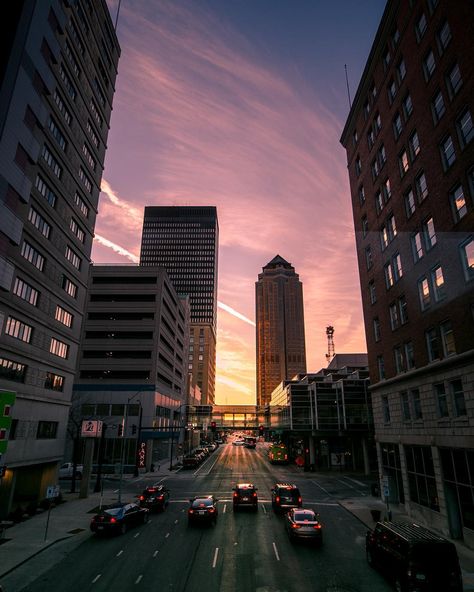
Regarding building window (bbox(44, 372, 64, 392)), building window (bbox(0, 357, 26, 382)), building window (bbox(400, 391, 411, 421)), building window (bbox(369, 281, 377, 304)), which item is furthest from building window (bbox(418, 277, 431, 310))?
building window (bbox(44, 372, 64, 392))

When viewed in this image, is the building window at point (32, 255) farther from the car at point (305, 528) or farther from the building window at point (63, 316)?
the car at point (305, 528)

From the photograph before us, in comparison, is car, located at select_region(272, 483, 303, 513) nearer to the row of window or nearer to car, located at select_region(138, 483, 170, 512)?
car, located at select_region(138, 483, 170, 512)

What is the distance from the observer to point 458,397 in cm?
2348

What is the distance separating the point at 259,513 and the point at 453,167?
1110 inches

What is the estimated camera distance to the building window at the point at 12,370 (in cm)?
2862

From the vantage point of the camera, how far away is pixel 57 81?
3662cm

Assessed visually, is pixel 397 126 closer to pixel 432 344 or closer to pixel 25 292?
pixel 432 344

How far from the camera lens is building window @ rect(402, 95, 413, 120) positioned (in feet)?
101

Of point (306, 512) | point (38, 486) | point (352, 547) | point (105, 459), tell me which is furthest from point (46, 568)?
point (105, 459)

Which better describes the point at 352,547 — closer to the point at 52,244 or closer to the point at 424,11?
the point at 52,244

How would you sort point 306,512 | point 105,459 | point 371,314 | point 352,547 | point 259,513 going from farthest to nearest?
point 105,459 → point 371,314 → point 259,513 → point 306,512 → point 352,547

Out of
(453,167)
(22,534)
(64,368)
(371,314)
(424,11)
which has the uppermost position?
(424,11)

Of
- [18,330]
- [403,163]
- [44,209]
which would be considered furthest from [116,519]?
[403,163]

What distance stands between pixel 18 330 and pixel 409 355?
101ft
